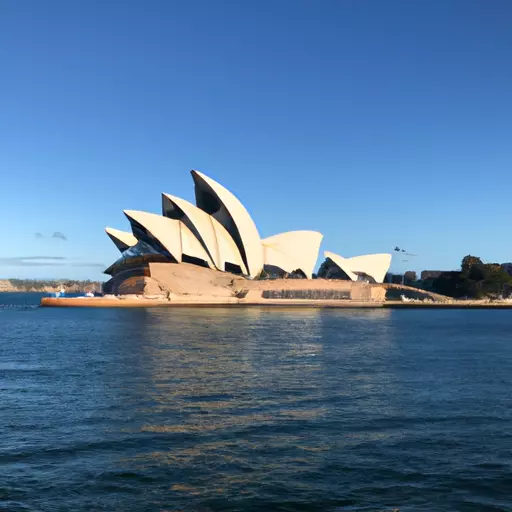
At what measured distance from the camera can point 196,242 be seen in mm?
82375

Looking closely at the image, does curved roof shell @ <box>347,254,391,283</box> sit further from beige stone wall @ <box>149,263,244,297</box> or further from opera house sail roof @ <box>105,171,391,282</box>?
beige stone wall @ <box>149,263,244,297</box>

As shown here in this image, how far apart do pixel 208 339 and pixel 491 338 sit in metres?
19.2

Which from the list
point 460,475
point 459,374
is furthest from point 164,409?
point 459,374

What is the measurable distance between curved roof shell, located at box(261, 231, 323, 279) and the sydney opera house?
0.57 m

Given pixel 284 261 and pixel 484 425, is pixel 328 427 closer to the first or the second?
pixel 484 425

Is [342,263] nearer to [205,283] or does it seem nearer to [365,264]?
[365,264]

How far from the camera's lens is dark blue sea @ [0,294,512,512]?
875 centimetres

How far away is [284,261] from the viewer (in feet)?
310

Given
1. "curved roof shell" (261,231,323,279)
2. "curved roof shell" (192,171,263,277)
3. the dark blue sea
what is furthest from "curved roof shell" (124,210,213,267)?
the dark blue sea

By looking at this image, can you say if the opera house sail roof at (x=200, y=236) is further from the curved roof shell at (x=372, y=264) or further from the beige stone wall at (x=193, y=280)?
the curved roof shell at (x=372, y=264)

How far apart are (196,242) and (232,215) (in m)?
6.35

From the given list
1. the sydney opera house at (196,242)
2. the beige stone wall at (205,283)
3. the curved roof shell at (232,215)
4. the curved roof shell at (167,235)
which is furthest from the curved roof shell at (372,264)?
the curved roof shell at (167,235)

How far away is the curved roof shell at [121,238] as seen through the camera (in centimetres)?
8704

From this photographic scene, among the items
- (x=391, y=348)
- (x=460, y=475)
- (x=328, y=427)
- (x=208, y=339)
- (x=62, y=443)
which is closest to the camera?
(x=460, y=475)
